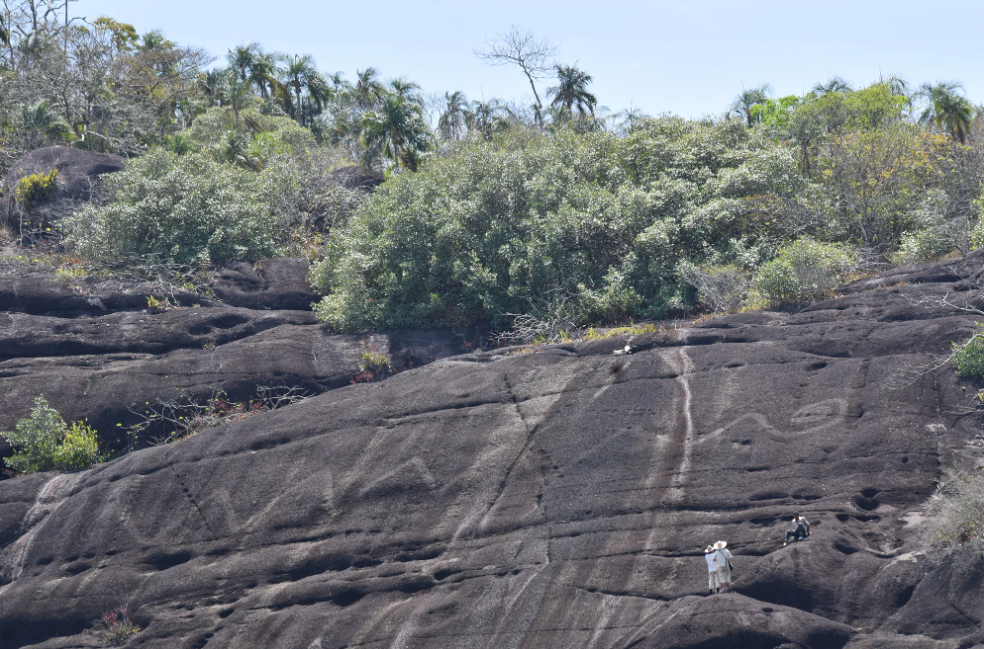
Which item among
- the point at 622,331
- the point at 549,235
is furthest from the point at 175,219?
the point at 622,331

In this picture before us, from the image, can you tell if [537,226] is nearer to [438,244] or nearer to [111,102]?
[438,244]

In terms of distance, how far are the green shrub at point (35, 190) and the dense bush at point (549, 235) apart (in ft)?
41.4

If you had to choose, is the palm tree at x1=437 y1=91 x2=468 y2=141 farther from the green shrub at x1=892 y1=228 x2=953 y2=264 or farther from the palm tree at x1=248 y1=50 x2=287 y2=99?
the green shrub at x1=892 y1=228 x2=953 y2=264

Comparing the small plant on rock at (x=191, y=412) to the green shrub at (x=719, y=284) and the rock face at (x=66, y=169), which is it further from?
the rock face at (x=66, y=169)

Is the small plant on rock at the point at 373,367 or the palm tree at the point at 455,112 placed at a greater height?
the palm tree at the point at 455,112

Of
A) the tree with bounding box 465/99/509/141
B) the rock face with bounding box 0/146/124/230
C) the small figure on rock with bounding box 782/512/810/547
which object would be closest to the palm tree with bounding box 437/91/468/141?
the tree with bounding box 465/99/509/141

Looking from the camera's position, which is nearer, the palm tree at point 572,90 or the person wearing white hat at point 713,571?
the person wearing white hat at point 713,571

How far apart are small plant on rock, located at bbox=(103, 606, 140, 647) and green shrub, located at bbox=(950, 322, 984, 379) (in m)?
16.5

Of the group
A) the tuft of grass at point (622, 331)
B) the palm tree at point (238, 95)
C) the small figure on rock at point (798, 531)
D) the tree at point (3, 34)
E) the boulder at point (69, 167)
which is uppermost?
the tree at point (3, 34)

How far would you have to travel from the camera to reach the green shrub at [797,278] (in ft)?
73.8

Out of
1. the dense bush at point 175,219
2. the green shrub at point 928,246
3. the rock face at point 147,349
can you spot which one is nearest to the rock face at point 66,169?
the dense bush at point 175,219

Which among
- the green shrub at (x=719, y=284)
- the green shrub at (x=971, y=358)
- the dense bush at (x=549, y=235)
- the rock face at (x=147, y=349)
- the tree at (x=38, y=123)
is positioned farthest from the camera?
the tree at (x=38, y=123)

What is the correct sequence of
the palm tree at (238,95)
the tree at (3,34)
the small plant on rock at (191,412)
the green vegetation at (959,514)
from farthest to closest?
the tree at (3,34), the palm tree at (238,95), the small plant on rock at (191,412), the green vegetation at (959,514)

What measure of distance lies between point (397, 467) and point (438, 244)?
32.6 feet
